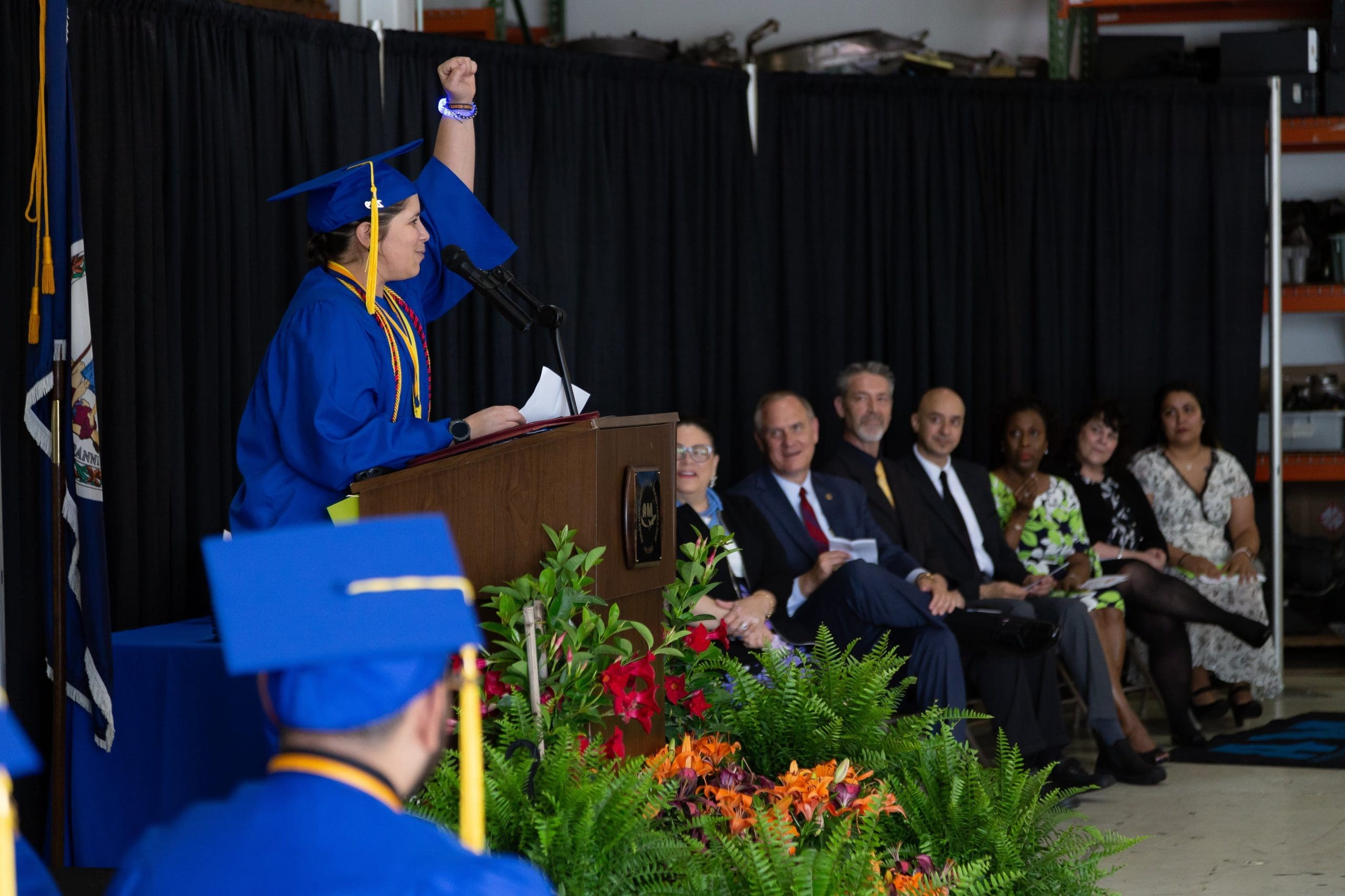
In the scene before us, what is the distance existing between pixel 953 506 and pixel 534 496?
9.00ft

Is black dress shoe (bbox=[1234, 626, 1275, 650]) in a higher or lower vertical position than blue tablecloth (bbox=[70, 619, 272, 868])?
lower

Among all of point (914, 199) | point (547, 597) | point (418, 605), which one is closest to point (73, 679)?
point (547, 597)

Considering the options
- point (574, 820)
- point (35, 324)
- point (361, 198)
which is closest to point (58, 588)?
point (35, 324)

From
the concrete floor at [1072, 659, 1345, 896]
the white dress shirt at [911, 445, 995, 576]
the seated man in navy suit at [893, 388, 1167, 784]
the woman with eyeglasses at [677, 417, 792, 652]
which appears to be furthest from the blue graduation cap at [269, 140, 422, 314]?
the white dress shirt at [911, 445, 995, 576]

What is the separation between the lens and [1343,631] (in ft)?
19.8

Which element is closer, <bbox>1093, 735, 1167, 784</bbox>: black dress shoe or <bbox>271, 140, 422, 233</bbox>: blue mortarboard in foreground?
<bbox>271, 140, 422, 233</bbox>: blue mortarboard in foreground

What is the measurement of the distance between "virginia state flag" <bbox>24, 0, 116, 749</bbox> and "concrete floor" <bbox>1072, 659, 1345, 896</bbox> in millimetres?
2345

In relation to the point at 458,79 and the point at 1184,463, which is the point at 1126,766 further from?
the point at 458,79

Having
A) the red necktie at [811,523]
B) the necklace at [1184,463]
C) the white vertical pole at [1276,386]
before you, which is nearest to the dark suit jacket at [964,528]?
the red necktie at [811,523]

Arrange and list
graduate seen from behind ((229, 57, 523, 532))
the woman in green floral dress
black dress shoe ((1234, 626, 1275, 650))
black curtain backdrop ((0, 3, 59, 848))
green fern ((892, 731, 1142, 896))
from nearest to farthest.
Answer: graduate seen from behind ((229, 57, 523, 532))
green fern ((892, 731, 1142, 896))
black curtain backdrop ((0, 3, 59, 848))
the woman in green floral dress
black dress shoe ((1234, 626, 1275, 650))

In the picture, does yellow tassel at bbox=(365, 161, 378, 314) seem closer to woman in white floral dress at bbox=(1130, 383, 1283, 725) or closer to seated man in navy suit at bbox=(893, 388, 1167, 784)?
seated man in navy suit at bbox=(893, 388, 1167, 784)

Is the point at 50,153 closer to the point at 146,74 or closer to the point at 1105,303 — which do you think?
the point at 146,74

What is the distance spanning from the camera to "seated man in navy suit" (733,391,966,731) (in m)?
3.88

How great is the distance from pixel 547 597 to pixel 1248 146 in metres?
4.63
